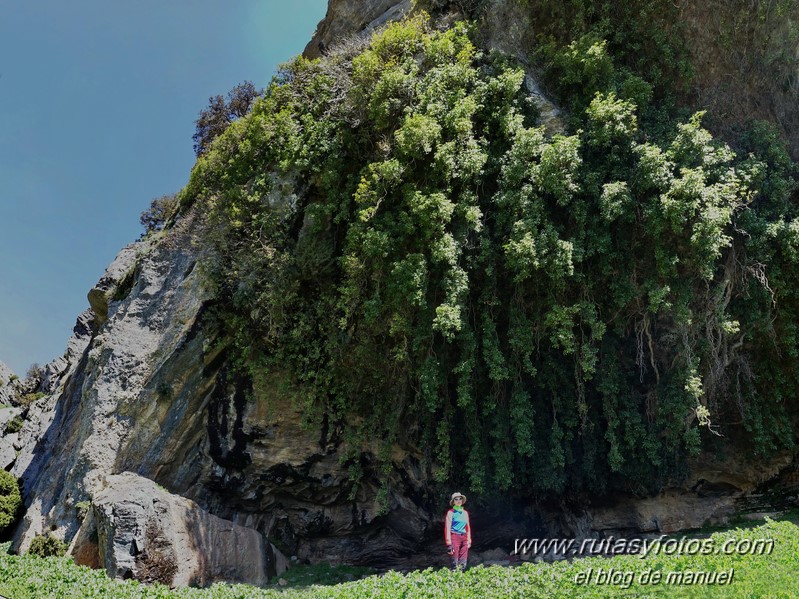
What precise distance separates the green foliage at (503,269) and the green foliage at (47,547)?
14.1 ft

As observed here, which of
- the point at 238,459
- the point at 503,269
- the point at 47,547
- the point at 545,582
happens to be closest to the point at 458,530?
the point at 545,582

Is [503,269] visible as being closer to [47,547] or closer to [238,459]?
[238,459]

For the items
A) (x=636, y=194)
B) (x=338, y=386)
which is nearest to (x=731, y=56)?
(x=636, y=194)

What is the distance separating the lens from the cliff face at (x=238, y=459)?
10.5 metres

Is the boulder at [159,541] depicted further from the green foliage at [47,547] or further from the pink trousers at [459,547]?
the pink trousers at [459,547]

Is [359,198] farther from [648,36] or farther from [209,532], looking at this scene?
[648,36]

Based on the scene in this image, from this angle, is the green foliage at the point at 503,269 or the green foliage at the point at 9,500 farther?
the green foliage at the point at 9,500

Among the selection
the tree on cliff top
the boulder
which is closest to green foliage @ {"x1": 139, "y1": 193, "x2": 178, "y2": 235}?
the tree on cliff top

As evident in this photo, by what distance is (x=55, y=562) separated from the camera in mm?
7848

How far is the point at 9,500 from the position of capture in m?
11.3

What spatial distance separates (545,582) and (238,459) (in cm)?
726

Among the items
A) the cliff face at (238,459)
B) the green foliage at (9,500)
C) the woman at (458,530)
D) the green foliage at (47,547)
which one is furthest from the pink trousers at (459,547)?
the green foliage at (9,500)

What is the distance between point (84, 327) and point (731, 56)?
67.3 feet

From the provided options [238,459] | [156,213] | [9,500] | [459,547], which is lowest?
[459,547]
